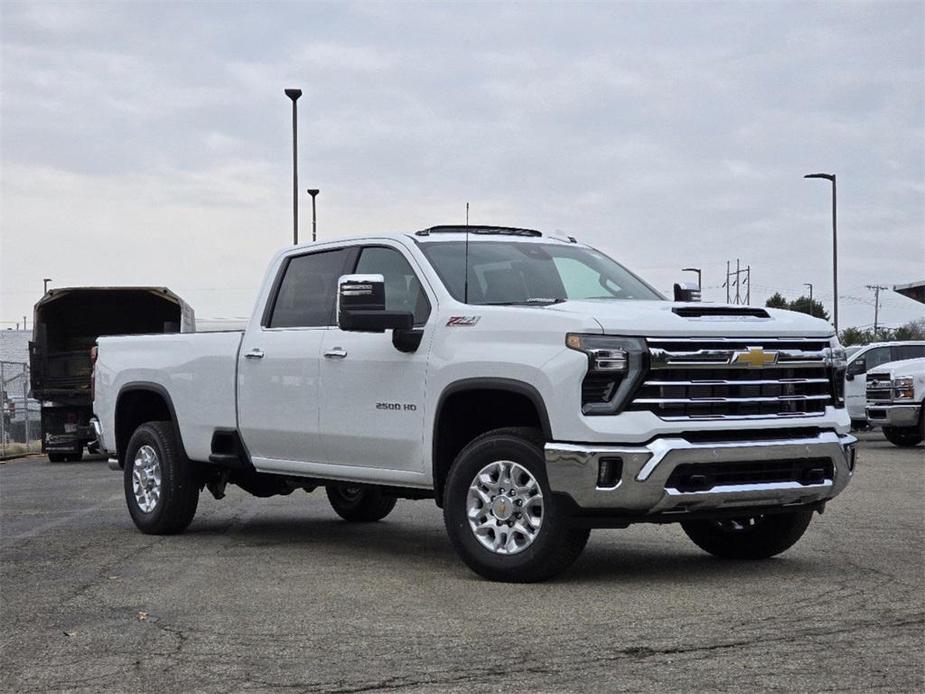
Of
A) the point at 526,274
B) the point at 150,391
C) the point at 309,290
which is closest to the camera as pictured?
the point at 526,274

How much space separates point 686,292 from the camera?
990 centimetres

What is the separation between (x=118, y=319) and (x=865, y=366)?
13733 mm

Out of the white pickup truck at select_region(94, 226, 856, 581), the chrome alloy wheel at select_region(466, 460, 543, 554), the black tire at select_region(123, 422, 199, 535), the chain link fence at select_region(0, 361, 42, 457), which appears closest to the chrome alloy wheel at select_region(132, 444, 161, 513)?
the black tire at select_region(123, 422, 199, 535)

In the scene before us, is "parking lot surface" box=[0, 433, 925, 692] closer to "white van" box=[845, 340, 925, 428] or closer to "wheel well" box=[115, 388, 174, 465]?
"wheel well" box=[115, 388, 174, 465]

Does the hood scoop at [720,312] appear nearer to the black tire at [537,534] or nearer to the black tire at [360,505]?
the black tire at [537,534]

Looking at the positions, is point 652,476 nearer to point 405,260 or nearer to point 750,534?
point 750,534

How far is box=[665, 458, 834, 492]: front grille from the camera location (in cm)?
797

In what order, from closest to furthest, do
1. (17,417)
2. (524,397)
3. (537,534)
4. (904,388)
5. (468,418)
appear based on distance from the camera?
(537,534), (524,397), (468,418), (904,388), (17,417)

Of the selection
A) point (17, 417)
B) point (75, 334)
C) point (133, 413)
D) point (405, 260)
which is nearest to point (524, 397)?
point (405, 260)

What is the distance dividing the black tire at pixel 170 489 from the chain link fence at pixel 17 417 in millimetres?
16669

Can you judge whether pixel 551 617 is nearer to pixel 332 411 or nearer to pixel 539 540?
pixel 539 540

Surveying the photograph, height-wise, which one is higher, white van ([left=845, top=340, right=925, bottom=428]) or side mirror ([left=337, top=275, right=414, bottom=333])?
side mirror ([left=337, top=275, right=414, bottom=333])

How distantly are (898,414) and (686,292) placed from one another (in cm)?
1565

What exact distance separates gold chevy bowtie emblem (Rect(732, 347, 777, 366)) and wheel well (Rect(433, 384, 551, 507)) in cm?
119
